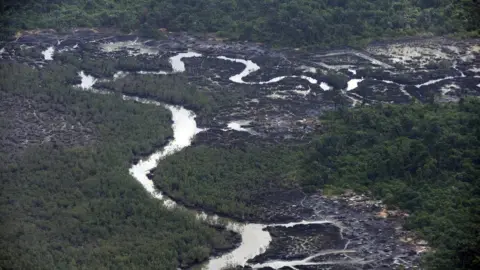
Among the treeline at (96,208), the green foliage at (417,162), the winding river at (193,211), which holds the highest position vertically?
the green foliage at (417,162)

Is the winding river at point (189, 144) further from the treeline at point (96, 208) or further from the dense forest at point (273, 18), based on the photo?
the dense forest at point (273, 18)

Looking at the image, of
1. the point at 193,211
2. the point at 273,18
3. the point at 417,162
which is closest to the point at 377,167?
the point at 417,162

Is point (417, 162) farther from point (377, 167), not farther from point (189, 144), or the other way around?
point (189, 144)

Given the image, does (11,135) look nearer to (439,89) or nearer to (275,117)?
(275,117)

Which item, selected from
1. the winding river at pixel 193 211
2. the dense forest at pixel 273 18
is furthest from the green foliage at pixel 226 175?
the dense forest at pixel 273 18

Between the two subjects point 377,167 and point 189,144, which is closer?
→ point 377,167
